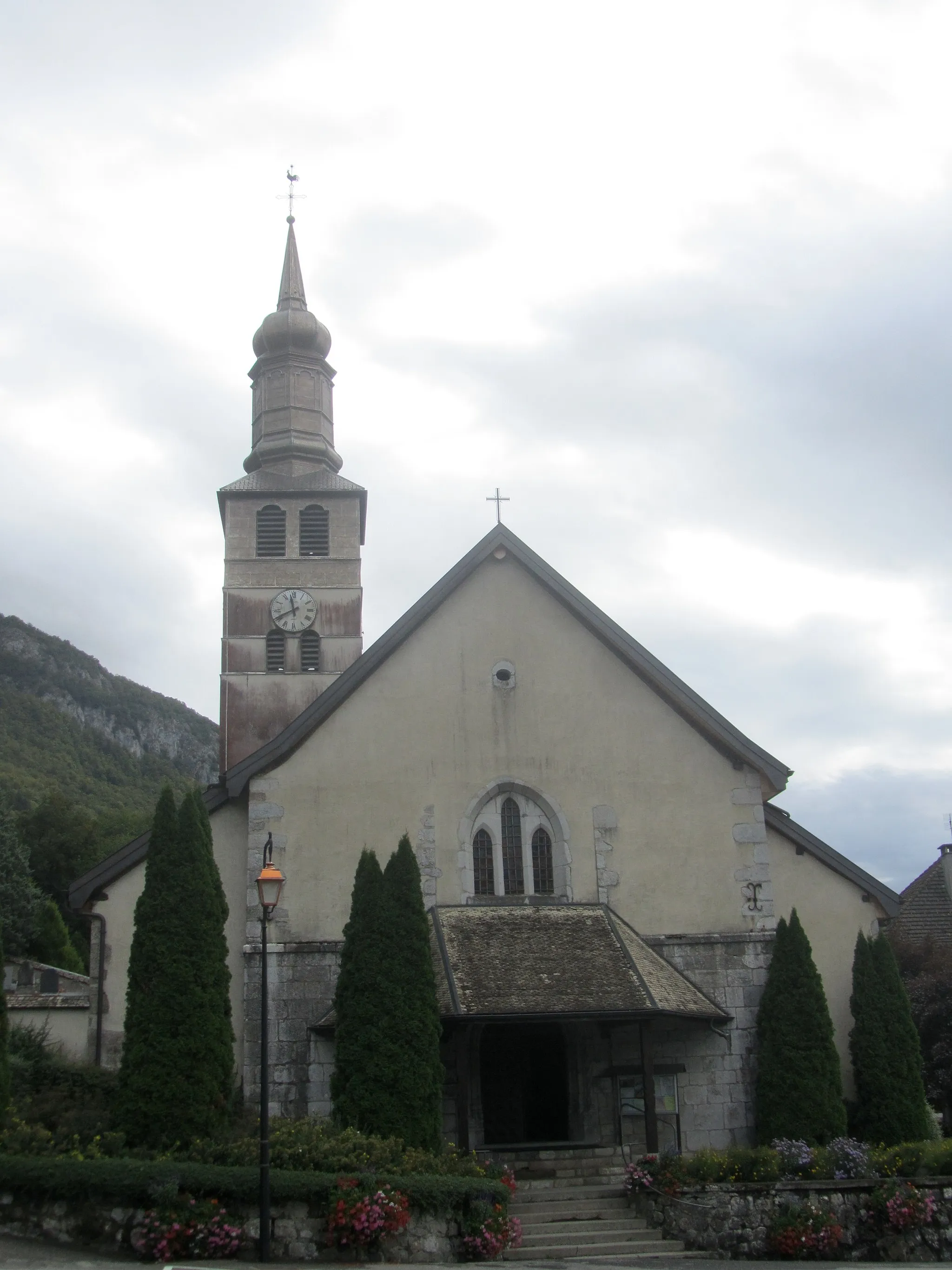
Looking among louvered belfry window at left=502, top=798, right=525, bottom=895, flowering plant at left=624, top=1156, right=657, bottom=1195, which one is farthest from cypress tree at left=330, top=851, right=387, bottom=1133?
flowering plant at left=624, top=1156, right=657, bottom=1195

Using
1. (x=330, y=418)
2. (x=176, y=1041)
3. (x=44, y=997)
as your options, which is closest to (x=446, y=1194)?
(x=176, y=1041)

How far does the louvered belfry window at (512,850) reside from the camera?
20.3 m

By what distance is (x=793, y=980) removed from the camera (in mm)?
19031

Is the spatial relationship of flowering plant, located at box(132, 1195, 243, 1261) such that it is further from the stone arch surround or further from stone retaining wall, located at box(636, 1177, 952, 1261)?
the stone arch surround

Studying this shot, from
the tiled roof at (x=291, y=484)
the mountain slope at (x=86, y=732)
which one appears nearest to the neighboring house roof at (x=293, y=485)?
the tiled roof at (x=291, y=484)

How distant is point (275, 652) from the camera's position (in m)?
37.3

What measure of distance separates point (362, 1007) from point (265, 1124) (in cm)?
371

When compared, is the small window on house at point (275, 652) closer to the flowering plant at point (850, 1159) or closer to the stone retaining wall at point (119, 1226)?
the flowering plant at point (850, 1159)

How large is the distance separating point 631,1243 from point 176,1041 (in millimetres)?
6046

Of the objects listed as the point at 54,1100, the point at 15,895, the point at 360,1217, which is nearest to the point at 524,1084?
the point at 360,1217

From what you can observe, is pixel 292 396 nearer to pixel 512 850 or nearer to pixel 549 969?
pixel 512 850

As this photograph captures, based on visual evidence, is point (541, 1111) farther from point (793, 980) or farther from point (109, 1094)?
point (109, 1094)

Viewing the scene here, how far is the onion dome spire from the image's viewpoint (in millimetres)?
40094

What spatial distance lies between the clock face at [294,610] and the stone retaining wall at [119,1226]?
24507 millimetres
